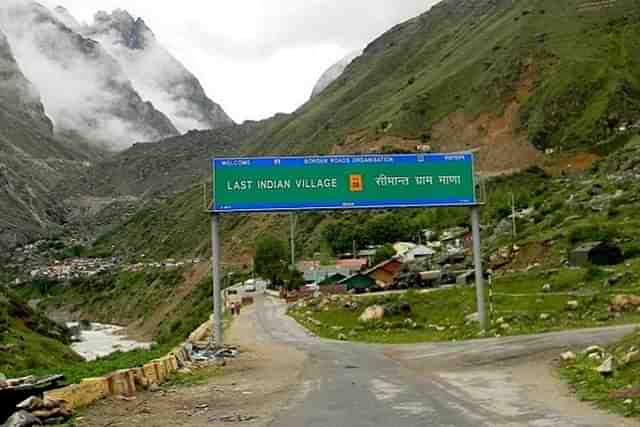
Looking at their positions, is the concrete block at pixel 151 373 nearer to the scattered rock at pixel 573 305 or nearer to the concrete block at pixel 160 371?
the concrete block at pixel 160 371

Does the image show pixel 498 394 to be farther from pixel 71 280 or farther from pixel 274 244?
pixel 71 280

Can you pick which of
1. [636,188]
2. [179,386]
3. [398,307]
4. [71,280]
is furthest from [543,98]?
[179,386]

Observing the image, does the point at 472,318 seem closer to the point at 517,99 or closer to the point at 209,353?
the point at 209,353

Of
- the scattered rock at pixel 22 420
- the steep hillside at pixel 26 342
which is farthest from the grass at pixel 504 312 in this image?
the scattered rock at pixel 22 420

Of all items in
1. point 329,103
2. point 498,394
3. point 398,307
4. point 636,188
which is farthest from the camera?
point 329,103

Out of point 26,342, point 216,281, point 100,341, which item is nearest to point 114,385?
point 216,281

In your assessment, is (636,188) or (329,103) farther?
(329,103)

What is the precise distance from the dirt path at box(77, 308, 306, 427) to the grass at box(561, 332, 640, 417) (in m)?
5.54

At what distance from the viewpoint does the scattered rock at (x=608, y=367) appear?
50.8 ft

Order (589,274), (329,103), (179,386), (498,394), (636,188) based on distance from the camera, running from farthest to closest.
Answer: (329,103) → (636,188) → (589,274) → (179,386) → (498,394)

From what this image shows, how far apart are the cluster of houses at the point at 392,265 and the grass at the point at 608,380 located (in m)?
36.6

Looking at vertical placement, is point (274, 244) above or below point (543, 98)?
below

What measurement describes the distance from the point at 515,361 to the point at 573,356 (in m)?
1.66

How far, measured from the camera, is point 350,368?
22359 mm
